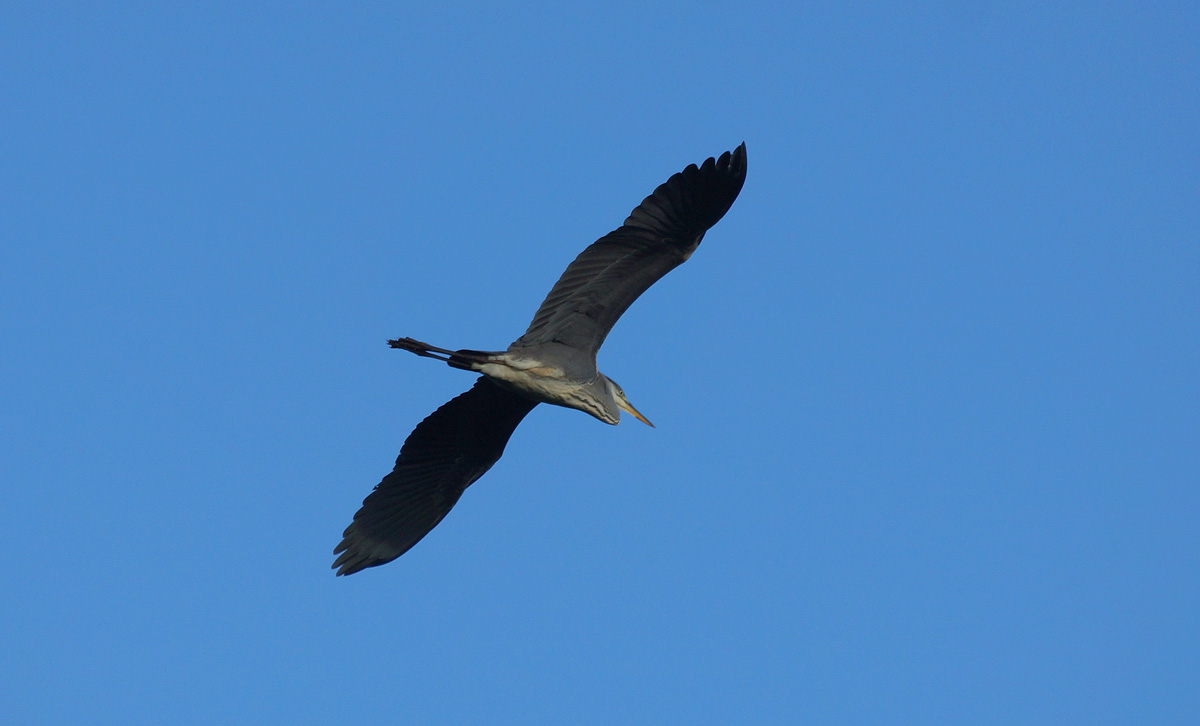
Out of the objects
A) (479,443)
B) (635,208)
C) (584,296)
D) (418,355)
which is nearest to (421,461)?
(479,443)

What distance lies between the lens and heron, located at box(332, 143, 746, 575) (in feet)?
32.3

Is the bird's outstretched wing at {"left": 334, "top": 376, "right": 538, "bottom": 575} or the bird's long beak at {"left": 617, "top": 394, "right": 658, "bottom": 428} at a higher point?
the bird's long beak at {"left": 617, "top": 394, "right": 658, "bottom": 428}

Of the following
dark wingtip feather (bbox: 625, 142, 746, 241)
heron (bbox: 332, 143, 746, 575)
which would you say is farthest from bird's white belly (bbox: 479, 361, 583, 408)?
dark wingtip feather (bbox: 625, 142, 746, 241)

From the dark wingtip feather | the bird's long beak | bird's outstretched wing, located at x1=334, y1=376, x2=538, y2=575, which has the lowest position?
bird's outstretched wing, located at x1=334, y1=376, x2=538, y2=575

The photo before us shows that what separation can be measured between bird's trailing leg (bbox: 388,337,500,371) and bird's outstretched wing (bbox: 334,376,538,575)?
2.93ft

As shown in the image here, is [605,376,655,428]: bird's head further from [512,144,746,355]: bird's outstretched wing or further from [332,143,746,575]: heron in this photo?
[512,144,746,355]: bird's outstretched wing

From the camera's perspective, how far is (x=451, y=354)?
9711 millimetres

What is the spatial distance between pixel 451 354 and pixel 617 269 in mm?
1665

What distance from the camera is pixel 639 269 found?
1013cm

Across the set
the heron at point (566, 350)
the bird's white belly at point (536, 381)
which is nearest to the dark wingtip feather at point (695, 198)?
the heron at point (566, 350)

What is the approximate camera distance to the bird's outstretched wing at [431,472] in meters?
10.8

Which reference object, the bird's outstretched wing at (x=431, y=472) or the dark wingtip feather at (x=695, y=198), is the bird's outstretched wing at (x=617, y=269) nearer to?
the dark wingtip feather at (x=695, y=198)

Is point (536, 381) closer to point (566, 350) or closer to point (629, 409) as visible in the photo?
point (566, 350)

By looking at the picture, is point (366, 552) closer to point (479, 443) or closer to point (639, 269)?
point (479, 443)
